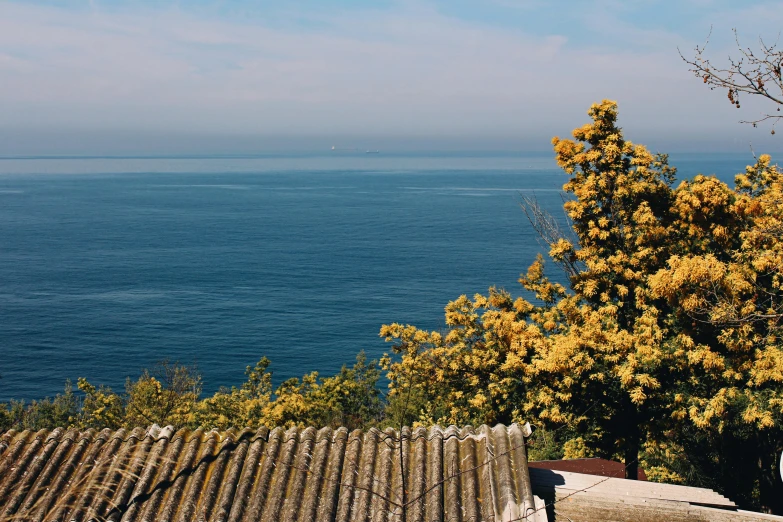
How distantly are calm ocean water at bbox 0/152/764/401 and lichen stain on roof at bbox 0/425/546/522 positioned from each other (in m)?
44.5

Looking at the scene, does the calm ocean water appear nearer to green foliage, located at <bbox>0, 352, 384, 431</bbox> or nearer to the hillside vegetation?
green foliage, located at <bbox>0, 352, 384, 431</bbox>

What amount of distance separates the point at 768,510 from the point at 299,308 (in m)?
55.8

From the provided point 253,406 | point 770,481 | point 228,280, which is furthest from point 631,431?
point 228,280

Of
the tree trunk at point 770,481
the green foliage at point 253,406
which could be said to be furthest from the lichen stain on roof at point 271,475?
the tree trunk at point 770,481

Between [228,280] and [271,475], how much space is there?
76.0m

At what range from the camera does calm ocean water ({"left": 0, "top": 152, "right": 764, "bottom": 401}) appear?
189 ft

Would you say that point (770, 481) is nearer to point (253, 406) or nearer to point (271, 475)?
point (253, 406)

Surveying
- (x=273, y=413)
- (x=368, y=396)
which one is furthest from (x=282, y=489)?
(x=368, y=396)

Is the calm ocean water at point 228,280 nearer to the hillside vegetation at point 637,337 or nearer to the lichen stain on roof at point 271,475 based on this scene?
the hillside vegetation at point 637,337

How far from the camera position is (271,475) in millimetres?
7562

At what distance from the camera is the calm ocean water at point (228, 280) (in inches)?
2272

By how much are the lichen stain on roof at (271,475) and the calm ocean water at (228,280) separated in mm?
44494

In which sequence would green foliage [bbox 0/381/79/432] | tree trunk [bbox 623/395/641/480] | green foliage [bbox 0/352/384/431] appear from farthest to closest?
green foliage [bbox 0/381/79/432]
green foliage [bbox 0/352/384/431]
tree trunk [bbox 623/395/641/480]

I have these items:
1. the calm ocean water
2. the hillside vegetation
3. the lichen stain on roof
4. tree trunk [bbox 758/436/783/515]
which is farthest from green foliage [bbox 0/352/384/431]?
the calm ocean water
